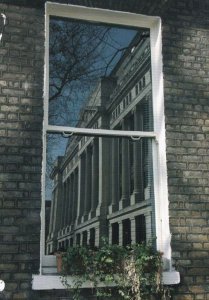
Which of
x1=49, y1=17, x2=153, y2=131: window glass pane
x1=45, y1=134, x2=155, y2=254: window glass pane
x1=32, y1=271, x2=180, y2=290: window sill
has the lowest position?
x1=32, y1=271, x2=180, y2=290: window sill

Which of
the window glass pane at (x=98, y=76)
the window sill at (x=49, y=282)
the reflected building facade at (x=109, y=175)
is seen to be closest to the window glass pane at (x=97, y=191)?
the reflected building facade at (x=109, y=175)

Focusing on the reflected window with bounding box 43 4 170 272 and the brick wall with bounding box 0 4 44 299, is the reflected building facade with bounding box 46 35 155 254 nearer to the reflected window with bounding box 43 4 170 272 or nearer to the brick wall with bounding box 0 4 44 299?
the reflected window with bounding box 43 4 170 272

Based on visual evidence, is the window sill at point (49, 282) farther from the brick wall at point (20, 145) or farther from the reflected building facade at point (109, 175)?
the reflected building facade at point (109, 175)

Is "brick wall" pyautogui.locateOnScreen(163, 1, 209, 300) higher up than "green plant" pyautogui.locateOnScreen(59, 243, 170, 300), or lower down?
higher up

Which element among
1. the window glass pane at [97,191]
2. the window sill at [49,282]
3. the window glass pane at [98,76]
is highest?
the window glass pane at [98,76]

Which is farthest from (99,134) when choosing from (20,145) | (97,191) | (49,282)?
(49,282)

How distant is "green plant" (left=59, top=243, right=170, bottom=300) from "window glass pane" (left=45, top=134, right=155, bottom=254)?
294mm

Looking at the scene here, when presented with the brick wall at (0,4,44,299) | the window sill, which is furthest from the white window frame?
the brick wall at (0,4,44,299)

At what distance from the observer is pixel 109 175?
5.44 metres

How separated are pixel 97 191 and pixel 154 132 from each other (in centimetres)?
93

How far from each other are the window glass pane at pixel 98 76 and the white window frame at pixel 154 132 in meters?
0.08

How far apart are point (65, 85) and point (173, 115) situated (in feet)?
4.13

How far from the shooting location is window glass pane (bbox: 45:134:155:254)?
520 cm

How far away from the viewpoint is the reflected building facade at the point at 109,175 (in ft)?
17.2
